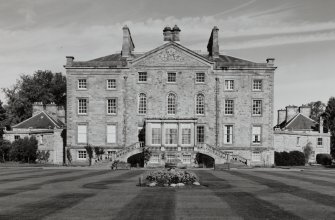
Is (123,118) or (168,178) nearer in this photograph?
(168,178)

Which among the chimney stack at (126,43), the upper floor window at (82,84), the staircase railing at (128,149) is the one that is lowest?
the staircase railing at (128,149)

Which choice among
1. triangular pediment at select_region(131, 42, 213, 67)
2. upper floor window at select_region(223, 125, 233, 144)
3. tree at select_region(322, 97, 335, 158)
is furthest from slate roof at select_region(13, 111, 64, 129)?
tree at select_region(322, 97, 335, 158)

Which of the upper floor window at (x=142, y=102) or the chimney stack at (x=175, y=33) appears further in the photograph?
the chimney stack at (x=175, y=33)

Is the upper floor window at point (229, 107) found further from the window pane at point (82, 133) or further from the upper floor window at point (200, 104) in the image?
→ the window pane at point (82, 133)

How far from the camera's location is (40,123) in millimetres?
61312

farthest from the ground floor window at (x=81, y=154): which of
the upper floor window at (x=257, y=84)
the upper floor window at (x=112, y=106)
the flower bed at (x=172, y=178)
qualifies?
the flower bed at (x=172, y=178)

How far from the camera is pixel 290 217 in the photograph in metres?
13.5

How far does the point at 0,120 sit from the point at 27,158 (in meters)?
12.6

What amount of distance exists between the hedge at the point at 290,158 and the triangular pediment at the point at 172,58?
1625cm

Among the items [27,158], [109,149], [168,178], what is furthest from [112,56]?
[168,178]

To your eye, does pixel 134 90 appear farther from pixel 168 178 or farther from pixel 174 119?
pixel 168 178

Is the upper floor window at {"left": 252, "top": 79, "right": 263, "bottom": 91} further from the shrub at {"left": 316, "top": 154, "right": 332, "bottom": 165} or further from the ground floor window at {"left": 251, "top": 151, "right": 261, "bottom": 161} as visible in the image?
the shrub at {"left": 316, "top": 154, "right": 332, "bottom": 165}

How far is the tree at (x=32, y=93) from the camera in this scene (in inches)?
3115

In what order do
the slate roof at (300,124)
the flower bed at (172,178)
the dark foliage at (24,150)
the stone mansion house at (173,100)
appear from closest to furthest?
the flower bed at (172,178), the stone mansion house at (173,100), the dark foliage at (24,150), the slate roof at (300,124)
